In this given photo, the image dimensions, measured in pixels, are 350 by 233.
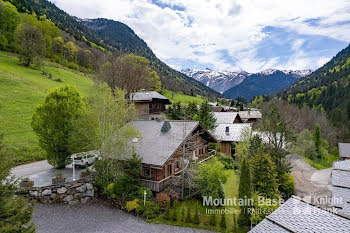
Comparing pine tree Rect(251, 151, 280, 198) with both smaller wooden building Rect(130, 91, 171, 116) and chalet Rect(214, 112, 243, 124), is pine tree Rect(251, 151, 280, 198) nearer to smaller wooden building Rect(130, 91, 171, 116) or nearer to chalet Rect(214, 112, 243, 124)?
chalet Rect(214, 112, 243, 124)

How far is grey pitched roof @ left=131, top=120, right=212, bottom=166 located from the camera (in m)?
21.1

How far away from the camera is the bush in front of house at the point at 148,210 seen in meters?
18.7

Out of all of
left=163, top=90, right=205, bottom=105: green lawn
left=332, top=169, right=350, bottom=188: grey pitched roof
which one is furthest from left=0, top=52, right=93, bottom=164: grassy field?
left=163, top=90, right=205, bottom=105: green lawn

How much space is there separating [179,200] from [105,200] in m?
7.42

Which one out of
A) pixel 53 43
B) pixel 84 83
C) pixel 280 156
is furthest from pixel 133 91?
pixel 53 43

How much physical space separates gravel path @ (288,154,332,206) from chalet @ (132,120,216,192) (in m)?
15.8

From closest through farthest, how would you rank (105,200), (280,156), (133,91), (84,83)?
(105,200)
(280,156)
(133,91)
(84,83)

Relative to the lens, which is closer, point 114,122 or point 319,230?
point 319,230

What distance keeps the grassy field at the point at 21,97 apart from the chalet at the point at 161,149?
1622 cm

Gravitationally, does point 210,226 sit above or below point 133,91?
below

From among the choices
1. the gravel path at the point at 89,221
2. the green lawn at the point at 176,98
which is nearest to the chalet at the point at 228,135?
the gravel path at the point at 89,221

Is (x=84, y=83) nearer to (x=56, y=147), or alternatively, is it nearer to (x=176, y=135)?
(x=56, y=147)

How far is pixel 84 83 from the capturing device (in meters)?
63.3

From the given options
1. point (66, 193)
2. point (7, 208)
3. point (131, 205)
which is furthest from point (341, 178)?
point (66, 193)
